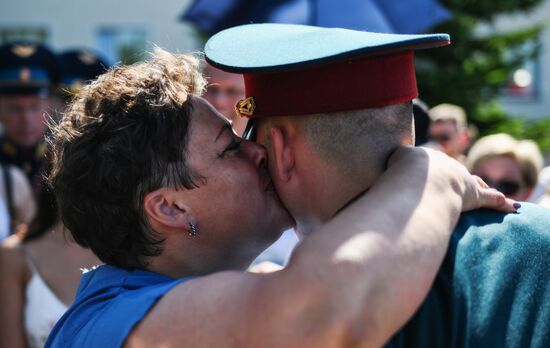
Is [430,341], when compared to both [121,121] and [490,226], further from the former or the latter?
[121,121]

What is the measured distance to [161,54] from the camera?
2320 millimetres

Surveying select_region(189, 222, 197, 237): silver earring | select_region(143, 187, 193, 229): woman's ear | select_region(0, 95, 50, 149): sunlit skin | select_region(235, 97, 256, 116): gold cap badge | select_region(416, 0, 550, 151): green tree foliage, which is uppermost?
select_region(235, 97, 256, 116): gold cap badge

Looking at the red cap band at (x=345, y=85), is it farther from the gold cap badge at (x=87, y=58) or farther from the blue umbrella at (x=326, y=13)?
the gold cap badge at (x=87, y=58)

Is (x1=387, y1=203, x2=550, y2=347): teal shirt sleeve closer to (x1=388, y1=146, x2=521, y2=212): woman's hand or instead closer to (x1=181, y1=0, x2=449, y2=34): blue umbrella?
(x1=388, y1=146, x2=521, y2=212): woman's hand

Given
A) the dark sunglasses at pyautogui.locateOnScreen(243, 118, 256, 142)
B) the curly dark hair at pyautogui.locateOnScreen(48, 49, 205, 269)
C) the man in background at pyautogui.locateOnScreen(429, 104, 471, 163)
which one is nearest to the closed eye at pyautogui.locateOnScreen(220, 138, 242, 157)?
the dark sunglasses at pyautogui.locateOnScreen(243, 118, 256, 142)

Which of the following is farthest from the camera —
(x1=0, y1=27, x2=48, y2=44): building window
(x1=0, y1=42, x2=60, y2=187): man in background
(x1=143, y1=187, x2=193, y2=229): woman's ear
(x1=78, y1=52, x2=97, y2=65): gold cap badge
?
(x1=0, y1=27, x2=48, y2=44): building window

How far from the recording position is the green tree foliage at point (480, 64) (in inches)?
468

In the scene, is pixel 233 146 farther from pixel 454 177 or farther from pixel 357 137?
pixel 454 177

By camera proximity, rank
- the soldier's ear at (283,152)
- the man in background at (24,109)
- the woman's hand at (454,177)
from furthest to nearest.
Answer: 1. the man in background at (24,109)
2. the soldier's ear at (283,152)
3. the woman's hand at (454,177)

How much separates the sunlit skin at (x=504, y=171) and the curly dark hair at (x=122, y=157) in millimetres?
3327

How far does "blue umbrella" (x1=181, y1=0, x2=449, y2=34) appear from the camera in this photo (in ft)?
15.8

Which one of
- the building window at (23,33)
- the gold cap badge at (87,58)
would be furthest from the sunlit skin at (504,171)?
the building window at (23,33)

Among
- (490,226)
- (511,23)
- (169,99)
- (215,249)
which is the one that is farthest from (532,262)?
(511,23)

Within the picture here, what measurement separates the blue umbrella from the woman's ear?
2835mm
